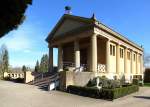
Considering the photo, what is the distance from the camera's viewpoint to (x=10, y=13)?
9.94 meters

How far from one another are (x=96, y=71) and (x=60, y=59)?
10.2 metres

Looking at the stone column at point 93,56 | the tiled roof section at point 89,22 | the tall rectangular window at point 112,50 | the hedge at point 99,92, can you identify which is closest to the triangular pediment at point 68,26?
the tiled roof section at point 89,22

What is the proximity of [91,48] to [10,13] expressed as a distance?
2256 cm

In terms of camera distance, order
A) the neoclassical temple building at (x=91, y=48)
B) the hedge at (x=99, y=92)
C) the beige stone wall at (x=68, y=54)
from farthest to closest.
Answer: the beige stone wall at (x=68, y=54)
the neoclassical temple building at (x=91, y=48)
the hedge at (x=99, y=92)

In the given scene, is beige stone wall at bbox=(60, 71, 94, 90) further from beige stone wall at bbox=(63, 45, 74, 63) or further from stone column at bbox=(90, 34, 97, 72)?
beige stone wall at bbox=(63, 45, 74, 63)

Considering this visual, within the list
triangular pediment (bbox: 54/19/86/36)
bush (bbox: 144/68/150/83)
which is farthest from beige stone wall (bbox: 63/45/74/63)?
bush (bbox: 144/68/150/83)

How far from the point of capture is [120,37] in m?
40.2

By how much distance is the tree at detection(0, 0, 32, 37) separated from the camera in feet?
31.8

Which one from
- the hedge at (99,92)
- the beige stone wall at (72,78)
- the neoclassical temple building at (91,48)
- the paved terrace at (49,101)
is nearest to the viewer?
the paved terrace at (49,101)

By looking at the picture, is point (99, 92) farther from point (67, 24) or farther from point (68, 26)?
point (67, 24)

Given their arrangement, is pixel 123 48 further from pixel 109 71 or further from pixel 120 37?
pixel 109 71

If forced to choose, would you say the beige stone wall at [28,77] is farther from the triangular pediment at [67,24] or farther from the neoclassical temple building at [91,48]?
the triangular pediment at [67,24]

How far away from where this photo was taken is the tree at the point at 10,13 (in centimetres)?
970

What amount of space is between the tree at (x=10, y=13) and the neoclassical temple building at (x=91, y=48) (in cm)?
1810
